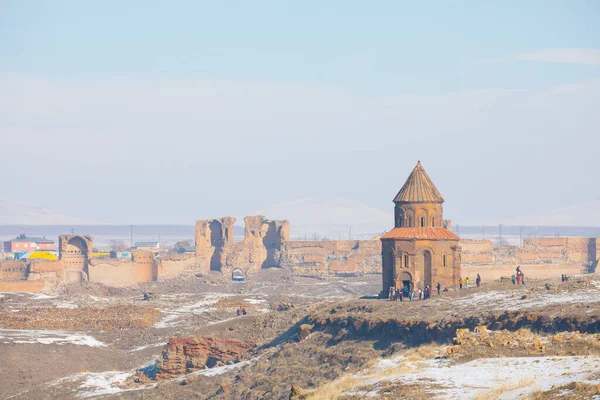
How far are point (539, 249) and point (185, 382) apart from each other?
5367 cm

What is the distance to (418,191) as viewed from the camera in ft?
143

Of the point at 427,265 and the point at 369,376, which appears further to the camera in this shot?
the point at 427,265

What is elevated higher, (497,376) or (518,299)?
(518,299)

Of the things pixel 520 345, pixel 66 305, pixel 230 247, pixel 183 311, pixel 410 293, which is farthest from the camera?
pixel 230 247

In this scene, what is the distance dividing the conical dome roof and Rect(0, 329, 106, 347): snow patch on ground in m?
14.0

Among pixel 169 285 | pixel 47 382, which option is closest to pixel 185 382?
pixel 47 382

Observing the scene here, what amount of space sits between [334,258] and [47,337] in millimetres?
42559

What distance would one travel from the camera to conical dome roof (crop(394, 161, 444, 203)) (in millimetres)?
43219

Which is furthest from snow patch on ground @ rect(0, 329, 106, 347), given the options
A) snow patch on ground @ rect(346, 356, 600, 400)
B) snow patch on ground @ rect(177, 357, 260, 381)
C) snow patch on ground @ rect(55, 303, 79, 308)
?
snow patch on ground @ rect(346, 356, 600, 400)

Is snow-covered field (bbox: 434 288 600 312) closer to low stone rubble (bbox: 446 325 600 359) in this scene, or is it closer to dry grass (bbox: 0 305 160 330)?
low stone rubble (bbox: 446 325 600 359)

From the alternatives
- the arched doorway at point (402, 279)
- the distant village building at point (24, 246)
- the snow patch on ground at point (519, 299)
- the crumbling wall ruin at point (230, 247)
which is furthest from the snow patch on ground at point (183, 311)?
the distant village building at point (24, 246)

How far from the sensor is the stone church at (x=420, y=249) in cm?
4216

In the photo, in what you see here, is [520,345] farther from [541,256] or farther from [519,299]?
[541,256]

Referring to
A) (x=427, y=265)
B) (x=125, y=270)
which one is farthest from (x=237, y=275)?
(x=427, y=265)
